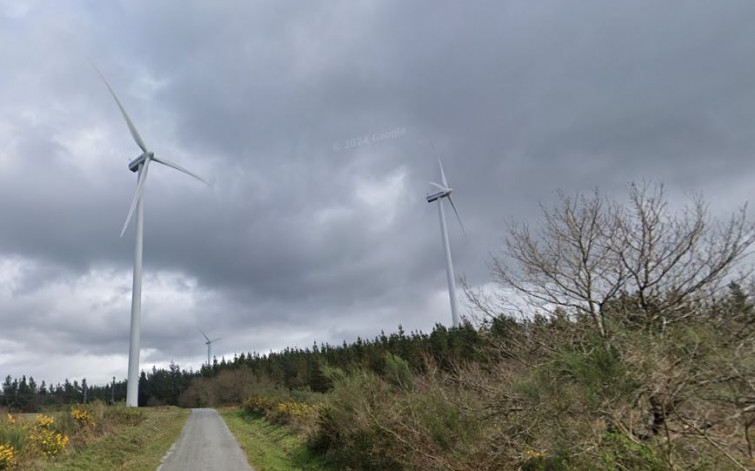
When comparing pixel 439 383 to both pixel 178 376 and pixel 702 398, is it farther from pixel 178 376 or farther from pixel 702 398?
pixel 178 376

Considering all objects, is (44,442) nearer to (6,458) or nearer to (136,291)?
(6,458)

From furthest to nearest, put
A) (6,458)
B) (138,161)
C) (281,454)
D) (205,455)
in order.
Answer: (138,161), (281,454), (205,455), (6,458)

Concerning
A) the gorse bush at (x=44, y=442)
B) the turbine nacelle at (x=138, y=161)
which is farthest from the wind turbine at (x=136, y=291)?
the gorse bush at (x=44, y=442)

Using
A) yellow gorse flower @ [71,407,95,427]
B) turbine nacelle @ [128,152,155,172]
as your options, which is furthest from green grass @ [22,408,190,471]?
turbine nacelle @ [128,152,155,172]

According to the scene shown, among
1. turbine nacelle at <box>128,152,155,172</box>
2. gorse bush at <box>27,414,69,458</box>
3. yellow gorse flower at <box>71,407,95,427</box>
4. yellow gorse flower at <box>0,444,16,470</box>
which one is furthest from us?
turbine nacelle at <box>128,152,155,172</box>

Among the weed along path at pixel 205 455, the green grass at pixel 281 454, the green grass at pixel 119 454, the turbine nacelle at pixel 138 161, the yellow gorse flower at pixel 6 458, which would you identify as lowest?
the green grass at pixel 281 454

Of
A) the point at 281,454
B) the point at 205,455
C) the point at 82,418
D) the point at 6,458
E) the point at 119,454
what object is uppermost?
the point at 82,418

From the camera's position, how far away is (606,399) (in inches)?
238

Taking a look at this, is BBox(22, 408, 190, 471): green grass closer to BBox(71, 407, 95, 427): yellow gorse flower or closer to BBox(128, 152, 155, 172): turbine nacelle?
BBox(71, 407, 95, 427): yellow gorse flower

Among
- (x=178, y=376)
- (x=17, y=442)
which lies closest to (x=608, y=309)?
(x=17, y=442)

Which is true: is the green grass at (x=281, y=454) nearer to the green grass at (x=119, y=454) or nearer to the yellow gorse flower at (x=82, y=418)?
the green grass at (x=119, y=454)

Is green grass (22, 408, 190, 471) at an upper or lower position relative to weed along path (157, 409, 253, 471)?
upper

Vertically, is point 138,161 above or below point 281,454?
above

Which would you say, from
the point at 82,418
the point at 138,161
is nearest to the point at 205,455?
the point at 82,418
